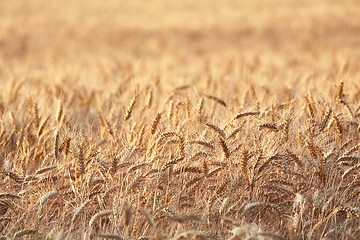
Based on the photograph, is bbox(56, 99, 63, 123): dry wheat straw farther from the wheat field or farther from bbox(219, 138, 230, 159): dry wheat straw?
bbox(219, 138, 230, 159): dry wheat straw

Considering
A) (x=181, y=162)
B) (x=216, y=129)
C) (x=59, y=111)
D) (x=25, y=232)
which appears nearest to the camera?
(x=25, y=232)

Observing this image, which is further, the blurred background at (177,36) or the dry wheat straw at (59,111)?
the blurred background at (177,36)

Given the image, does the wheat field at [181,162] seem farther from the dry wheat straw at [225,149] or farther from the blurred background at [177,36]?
the blurred background at [177,36]

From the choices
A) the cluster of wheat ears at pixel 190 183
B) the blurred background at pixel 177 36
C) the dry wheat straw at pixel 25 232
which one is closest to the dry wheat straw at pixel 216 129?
the cluster of wheat ears at pixel 190 183

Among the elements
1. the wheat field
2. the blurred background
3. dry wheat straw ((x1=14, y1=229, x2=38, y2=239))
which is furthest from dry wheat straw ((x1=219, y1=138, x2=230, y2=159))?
the blurred background

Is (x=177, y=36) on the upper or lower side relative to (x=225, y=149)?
upper

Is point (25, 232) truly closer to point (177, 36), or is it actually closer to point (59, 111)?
point (59, 111)

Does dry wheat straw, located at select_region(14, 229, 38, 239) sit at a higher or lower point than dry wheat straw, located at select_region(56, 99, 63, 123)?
lower

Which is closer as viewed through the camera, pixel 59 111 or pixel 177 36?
pixel 59 111

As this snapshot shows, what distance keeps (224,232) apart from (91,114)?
197 centimetres

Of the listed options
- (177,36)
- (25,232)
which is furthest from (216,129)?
(177,36)

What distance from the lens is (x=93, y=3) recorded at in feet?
58.9

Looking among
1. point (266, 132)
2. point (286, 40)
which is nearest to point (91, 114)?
point (266, 132)

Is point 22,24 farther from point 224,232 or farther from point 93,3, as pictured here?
point 224,232
